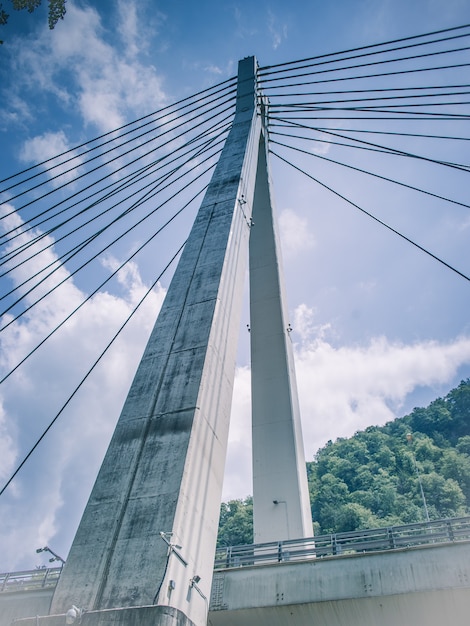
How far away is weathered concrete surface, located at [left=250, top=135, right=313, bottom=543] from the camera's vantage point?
56.6ft

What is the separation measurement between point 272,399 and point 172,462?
1066 centimetres

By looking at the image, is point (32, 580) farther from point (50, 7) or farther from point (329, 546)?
point (50, 7)

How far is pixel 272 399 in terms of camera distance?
2003 cm

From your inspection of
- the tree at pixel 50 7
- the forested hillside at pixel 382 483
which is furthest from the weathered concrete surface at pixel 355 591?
the forested hillside at pixel 382 483

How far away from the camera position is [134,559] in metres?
8.61

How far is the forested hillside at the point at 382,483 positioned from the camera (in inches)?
2345

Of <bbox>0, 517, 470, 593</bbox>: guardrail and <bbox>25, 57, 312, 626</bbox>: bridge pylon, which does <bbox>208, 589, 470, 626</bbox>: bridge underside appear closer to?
<bbox>0, 517, 470, 593</bbox>: guardrail

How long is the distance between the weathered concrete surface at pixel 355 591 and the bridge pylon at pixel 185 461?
3.02m

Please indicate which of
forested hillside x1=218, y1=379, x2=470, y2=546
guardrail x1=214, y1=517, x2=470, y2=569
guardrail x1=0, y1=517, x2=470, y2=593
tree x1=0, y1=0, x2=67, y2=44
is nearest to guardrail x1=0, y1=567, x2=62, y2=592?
guardrail x1=0, y1=517, x2=470, y2=593

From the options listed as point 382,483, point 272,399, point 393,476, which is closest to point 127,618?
point 272,399

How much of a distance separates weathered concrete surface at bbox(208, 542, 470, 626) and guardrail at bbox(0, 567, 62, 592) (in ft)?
19.0

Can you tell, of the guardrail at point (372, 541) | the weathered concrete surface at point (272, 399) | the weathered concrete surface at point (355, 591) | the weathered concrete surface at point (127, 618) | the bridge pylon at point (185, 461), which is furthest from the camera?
the weathered concrete surface at point (272, 399)

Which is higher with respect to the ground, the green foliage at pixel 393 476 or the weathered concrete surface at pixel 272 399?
the green foliage at pixel 393 476

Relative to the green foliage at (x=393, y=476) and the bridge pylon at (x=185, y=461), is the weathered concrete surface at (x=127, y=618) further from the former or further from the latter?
the green foliage at (x=393, y=476)
